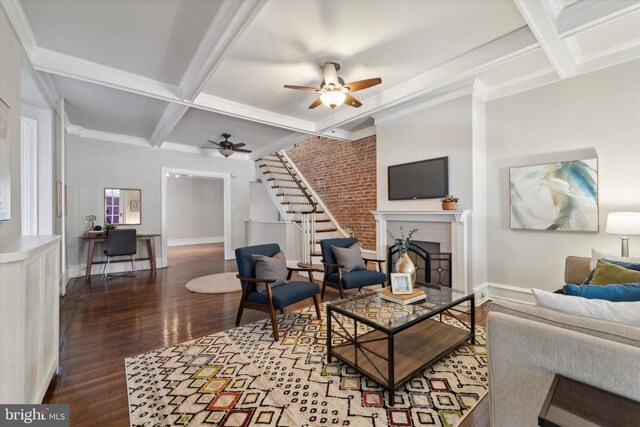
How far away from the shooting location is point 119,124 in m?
4.95

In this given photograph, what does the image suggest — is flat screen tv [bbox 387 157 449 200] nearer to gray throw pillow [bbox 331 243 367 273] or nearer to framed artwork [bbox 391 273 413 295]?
gray throw pillow [bbox 331 243 367 273]

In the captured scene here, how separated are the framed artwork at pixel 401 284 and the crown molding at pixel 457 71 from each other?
90.1 inches

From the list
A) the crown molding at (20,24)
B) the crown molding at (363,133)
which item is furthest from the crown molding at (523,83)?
the crown molding at (20,24)

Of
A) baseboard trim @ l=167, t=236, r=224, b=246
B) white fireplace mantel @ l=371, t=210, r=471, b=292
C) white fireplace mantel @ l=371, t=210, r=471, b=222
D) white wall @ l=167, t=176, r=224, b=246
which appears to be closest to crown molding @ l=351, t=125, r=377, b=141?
white fireplace mantel @ l=371, t=210, r=471, b=222

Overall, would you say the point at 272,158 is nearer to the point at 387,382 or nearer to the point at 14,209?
the point at 14,209

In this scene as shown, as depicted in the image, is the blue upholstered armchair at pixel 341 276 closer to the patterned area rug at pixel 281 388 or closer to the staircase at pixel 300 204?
the patterned area rug at pixel 281 388

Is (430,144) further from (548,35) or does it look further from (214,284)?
(214,284)

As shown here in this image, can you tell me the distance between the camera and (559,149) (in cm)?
321

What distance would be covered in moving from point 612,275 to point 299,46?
3.10 metres

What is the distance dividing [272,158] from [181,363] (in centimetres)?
622

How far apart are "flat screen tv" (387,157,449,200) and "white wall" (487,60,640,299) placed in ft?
2.08

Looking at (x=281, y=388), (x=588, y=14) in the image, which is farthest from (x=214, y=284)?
(x=588, y=14)

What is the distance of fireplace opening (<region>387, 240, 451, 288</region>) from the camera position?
3.81 m

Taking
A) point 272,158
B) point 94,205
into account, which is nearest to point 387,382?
point 94,205
